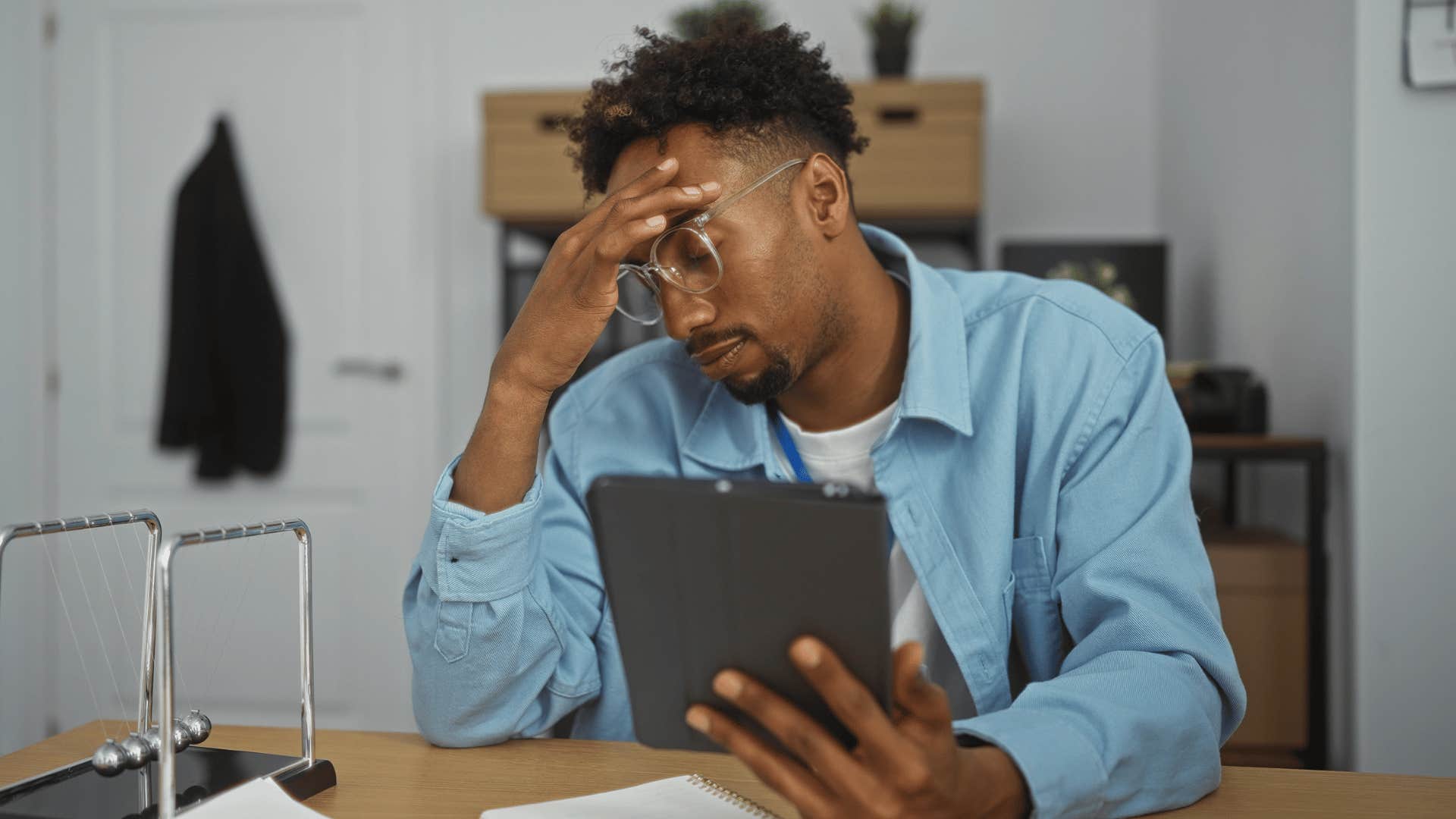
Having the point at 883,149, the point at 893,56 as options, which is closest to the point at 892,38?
the point at 893,56

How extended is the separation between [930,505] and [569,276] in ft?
1.34

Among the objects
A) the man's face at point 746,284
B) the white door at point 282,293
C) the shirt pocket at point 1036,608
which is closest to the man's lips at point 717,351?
the man's face at point 746,284

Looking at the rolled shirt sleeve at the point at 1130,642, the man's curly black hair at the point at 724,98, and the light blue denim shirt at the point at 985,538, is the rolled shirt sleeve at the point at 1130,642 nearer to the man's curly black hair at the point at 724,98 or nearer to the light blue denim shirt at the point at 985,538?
the light blue denim shirt at the point at 985,538

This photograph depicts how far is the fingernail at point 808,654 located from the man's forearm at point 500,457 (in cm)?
45

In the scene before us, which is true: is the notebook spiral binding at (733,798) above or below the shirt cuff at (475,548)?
below

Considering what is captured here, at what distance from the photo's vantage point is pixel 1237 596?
1866 mm

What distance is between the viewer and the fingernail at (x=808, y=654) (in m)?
0.60

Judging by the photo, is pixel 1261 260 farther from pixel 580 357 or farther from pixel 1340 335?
pixel 580 357

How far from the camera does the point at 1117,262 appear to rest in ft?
7.98

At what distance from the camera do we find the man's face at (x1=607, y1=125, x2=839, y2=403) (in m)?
1.12

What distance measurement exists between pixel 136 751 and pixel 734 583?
464mm

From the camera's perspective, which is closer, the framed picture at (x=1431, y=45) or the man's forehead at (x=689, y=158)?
the man's forehead at (x=689, y=158)

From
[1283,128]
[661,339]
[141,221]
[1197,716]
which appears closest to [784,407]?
[661,339]

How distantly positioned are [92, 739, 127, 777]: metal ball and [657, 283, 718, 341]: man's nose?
60 cm
